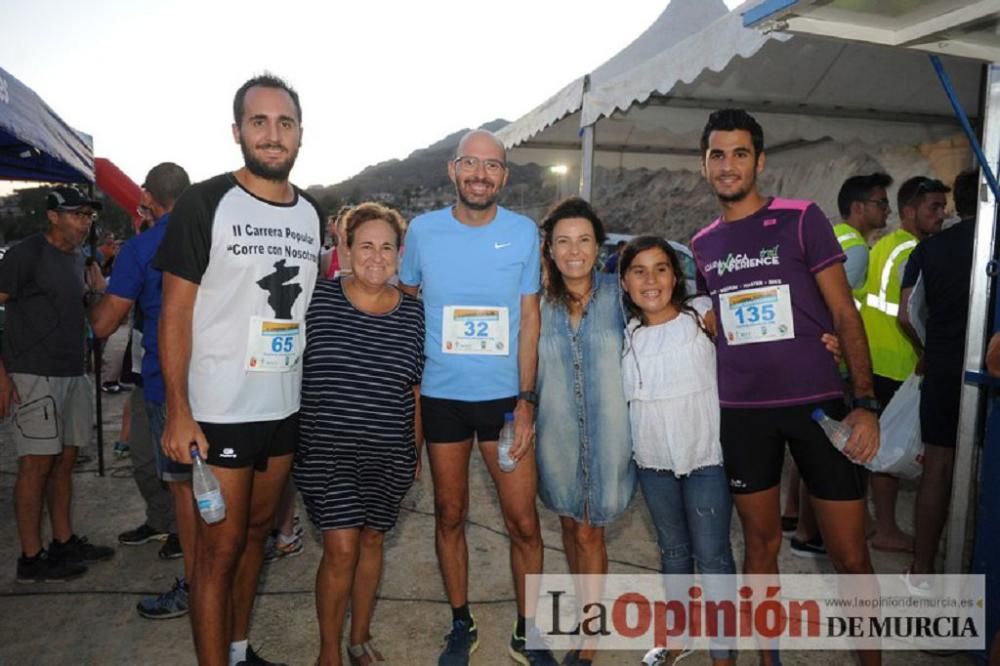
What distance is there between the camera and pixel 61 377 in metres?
3.74

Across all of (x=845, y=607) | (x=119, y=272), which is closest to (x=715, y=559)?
(x=845, y=607)

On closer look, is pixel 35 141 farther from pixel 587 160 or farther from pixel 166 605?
pixel 587 160

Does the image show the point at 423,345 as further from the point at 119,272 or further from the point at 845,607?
the point at 845,607

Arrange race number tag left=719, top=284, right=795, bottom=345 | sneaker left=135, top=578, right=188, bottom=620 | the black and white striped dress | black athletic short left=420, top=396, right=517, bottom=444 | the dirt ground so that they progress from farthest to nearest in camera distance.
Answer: sneaker left=135, top=578, right=188, bottom=620 → the dirt ground → black athletic short left=420, top=396, right=517, bottom=444 → the black and white striped dress → race number tag left=719, top=284, right=795, bottom=345

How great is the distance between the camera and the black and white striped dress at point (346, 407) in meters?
2.51

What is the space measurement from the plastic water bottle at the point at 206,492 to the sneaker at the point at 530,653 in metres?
1.43

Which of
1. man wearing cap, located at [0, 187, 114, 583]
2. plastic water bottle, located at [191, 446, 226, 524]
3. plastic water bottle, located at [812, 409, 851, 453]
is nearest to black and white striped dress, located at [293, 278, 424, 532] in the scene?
plastic water bottle, located at [191, 446, 226, 524]

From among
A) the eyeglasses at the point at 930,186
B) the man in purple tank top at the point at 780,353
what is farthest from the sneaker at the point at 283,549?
the eyeglasses at the point at 930,186

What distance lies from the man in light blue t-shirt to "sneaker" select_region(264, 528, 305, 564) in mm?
1547

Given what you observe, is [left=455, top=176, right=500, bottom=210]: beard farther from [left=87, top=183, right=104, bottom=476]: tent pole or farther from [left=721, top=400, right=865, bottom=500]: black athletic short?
[left=87, top=183, right=104, bottom=476]: tent pole

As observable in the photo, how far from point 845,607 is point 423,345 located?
6.33 feet

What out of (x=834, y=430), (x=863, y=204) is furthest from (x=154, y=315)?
(x=863, y=204)

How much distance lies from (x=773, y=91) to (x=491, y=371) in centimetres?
573

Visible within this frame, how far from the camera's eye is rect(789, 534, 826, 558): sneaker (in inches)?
153
